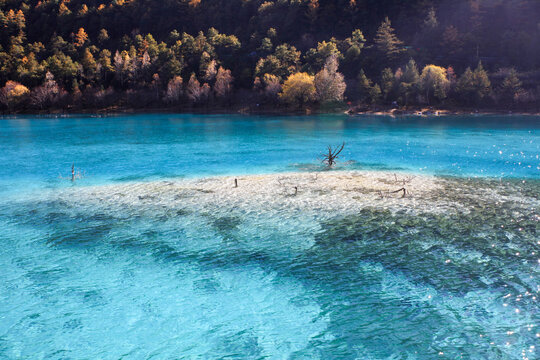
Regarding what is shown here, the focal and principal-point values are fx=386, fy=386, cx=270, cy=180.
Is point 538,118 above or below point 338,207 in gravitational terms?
above

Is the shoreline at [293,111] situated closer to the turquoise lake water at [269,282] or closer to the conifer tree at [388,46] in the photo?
the conifer tree at [388,46]

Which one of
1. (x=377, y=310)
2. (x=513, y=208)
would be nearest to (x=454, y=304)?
(x=377, y=310)

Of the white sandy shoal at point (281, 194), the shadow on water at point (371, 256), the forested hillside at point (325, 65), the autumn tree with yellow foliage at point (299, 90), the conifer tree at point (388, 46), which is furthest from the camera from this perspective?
the conifer tree at point (388, 46)

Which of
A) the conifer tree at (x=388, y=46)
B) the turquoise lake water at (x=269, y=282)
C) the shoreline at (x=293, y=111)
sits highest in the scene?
the conifer tree at (x=388, y=46)

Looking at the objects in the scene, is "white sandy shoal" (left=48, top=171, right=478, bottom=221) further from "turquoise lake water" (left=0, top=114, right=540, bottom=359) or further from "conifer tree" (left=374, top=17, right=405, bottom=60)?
"conifer tree" (left=374, top=17, right=405, bottom=60)

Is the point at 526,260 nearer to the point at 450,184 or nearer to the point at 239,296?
the point at 239,296

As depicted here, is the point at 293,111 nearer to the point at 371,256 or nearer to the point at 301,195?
the point at 301,195

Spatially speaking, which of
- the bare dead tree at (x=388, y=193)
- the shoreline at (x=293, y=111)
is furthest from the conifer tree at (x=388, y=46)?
the bare dead tree at (x=388, y=193)

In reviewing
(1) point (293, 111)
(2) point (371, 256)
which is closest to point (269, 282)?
(2) point (371, 256)
